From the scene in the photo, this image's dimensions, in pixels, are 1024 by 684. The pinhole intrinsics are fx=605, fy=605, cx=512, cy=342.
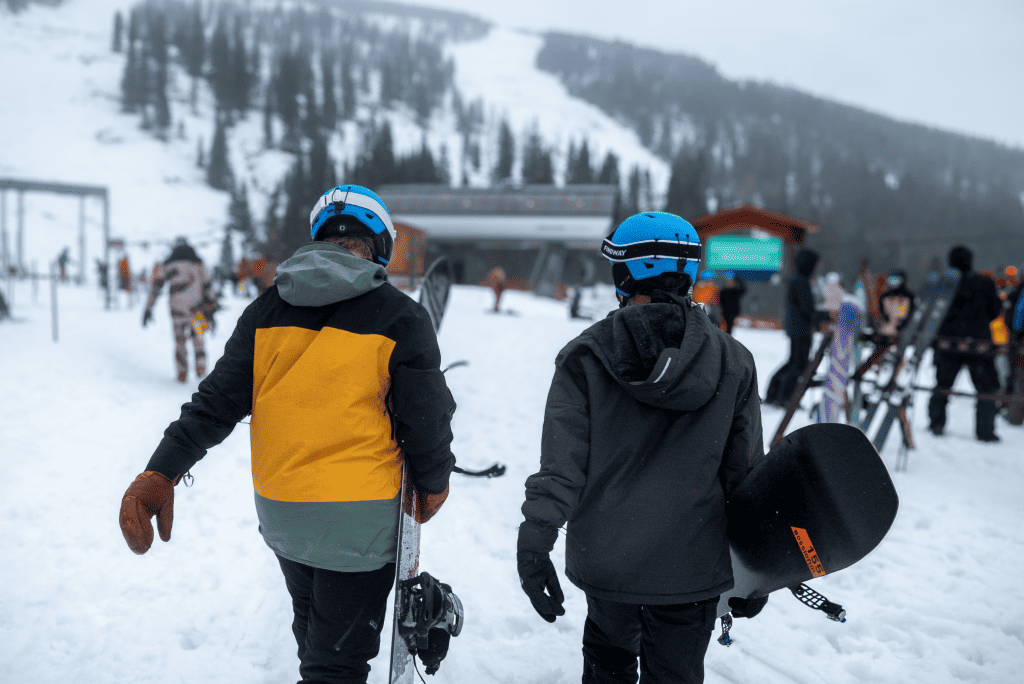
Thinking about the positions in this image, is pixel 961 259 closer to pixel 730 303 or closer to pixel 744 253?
pixel 730 303

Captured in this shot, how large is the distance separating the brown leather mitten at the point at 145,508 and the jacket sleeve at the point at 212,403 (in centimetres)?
4

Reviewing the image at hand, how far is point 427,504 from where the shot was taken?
188cm

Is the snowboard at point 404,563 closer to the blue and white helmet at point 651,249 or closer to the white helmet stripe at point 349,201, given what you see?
the white helmet stripe at point 349,201

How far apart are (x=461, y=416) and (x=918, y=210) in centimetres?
9103

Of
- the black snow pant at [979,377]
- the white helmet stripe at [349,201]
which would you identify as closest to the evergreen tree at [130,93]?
the black snow pant at [979,377]

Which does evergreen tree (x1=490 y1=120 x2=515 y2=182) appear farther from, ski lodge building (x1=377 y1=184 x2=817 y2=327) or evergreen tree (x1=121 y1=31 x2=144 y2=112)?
evergreen tree (x1=121 y1=31 x2=144 y2=112)

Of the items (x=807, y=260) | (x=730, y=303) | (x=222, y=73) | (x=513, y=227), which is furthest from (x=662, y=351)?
(x=222, y=73)

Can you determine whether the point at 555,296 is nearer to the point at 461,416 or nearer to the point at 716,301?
the point at 716,301

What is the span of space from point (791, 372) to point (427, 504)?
618cm

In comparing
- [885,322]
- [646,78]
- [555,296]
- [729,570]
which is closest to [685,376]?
[729,570]

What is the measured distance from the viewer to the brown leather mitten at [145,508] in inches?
64.2

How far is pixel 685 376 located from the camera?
154 cm

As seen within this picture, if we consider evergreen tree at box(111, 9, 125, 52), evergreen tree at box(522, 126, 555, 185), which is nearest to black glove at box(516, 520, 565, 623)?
evergreen tree at box(522, 126, 555, 185)

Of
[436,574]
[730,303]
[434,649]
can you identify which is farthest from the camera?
[730,303]
